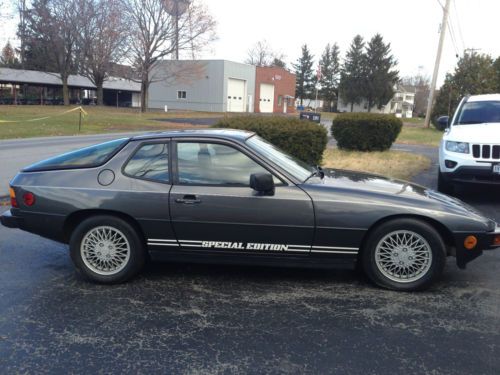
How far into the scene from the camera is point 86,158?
4688mm

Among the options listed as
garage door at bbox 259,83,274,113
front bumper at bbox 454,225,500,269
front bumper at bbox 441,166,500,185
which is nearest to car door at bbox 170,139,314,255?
front bumper at bbox 454,225,500,269

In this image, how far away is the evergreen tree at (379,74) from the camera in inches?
2857

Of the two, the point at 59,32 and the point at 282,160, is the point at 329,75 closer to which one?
the point at 59,32

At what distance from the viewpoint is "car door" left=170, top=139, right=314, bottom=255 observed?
165 inches

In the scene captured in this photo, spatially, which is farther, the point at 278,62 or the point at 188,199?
the point at 278,62

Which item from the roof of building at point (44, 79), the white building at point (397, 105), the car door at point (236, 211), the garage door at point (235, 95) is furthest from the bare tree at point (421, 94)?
the car door at point (236, 211)

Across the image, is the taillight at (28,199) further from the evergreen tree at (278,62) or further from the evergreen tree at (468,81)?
the evergreen tree at (278,62)

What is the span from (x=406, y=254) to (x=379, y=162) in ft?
26.7

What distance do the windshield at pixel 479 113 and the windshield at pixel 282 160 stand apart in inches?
199

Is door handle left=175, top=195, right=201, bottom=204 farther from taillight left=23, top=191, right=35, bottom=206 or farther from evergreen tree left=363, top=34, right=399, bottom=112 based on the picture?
evergreen tree left=363, top=34, right=399, bottom=112

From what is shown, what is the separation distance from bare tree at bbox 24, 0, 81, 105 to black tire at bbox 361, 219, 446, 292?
Result: 49.1 metres

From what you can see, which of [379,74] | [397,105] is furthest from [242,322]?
[397,105]

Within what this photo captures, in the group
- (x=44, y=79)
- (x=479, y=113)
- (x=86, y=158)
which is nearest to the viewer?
(x=86, y=158)

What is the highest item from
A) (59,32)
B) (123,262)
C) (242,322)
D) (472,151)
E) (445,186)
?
(59,32)
